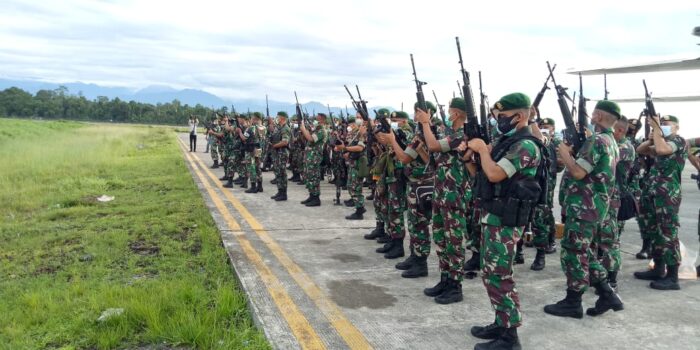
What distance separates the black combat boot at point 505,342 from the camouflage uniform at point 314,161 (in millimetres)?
6594

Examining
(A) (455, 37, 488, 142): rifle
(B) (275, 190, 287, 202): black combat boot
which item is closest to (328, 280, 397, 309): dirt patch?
(A) (455, 37, 488, 142): rifle

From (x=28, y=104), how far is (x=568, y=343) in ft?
344

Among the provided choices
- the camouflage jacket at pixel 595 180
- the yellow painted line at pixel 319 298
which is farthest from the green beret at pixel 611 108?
the yellow painted line at pixel 319 298

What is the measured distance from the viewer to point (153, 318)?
399cm

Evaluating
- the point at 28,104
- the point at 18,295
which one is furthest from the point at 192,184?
the point at 28,104

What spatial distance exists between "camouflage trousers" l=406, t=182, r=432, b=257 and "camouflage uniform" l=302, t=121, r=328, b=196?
465cm

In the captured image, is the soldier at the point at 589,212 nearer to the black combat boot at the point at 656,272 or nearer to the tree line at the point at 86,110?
the black combat boot at the point at 656,272

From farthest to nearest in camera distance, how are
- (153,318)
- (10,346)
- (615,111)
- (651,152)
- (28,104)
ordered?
(28,104)
(651,152)
(615,111)
(153,318)
(10,346)

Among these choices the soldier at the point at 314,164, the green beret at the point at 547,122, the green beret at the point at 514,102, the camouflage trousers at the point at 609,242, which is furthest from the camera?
the soldier at the point at 314,164

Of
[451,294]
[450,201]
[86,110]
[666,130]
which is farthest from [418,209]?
[86,110]

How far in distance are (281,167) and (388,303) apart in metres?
6.34

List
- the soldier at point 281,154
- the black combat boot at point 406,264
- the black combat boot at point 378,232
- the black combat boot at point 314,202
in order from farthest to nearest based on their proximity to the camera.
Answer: the soldier at point 281,154 < the black combat boot at point 314,202 < the black combat boot at point 378,232 < the black combat boot at point 406,264

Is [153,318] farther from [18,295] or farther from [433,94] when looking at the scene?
[433,94]

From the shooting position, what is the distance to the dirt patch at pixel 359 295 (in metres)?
4.51
